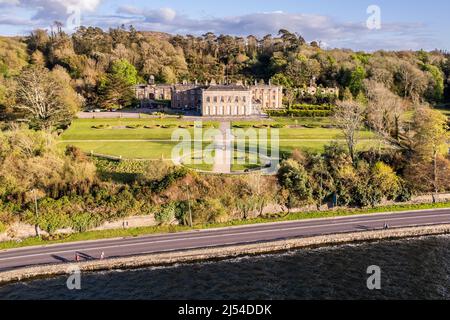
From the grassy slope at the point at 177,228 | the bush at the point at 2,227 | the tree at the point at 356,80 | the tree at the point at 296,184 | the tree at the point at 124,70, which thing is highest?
the tree at the point at 124,70

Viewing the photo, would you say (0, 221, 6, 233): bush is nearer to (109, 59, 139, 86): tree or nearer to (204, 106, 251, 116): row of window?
(204, 106, 251, 116): row of window

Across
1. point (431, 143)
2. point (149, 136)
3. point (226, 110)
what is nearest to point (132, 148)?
point (149, 136)

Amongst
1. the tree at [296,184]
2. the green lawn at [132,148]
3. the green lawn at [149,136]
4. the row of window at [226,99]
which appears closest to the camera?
the tree at [296,184]

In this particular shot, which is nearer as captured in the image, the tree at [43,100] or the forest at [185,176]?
the forest at [185,176]

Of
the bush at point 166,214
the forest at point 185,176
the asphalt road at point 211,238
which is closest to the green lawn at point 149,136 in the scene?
the forest at point 185,176

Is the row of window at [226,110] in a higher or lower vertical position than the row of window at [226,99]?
lower

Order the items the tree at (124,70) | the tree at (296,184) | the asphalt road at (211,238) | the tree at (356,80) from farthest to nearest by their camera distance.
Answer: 1. the tree at (124,70)
2. the tree at (356,80)
3. the tree at (296,184)
4. the asphalt road at (211,238)

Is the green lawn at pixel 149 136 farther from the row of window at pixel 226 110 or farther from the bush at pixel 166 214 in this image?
the bush at pixel 166 214
